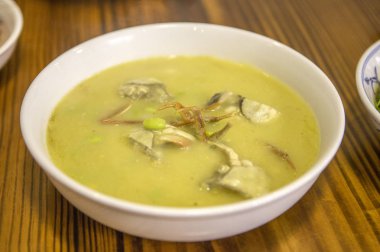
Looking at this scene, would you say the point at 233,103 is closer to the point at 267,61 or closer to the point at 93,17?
the point at 267,61

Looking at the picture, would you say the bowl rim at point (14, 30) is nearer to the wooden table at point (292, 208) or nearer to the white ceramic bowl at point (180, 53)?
the wooden table at point (292, 208)

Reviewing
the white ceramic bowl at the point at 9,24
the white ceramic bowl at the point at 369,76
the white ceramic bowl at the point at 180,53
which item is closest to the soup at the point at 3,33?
the white ceramic bowl at the point at 9,24

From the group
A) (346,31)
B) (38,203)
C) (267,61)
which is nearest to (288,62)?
(267,61)

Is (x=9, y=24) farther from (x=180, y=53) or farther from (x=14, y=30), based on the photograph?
(x=180, y=53)

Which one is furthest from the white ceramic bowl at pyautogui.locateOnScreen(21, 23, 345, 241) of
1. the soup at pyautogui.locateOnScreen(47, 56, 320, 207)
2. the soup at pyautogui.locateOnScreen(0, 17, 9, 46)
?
the soup at pyautogui.locateOnScreen(0, 17, 9, 46)

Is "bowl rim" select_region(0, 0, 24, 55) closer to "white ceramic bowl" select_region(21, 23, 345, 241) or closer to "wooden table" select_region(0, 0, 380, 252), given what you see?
"wooden table" select_region(0, 0, 380, 252)

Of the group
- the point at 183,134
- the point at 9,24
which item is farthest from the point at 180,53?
the point at 9,24

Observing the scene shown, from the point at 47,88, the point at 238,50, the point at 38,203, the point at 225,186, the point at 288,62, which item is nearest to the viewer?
the point at 225,186
